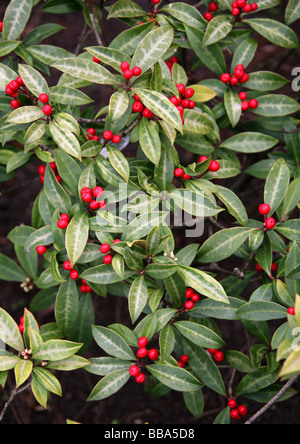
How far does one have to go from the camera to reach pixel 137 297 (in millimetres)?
1462

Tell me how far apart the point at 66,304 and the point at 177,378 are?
52cm

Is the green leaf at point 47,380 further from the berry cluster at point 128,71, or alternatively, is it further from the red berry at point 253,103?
the red berry at point 253,103

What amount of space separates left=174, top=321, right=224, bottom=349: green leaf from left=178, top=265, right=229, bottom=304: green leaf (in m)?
0.22

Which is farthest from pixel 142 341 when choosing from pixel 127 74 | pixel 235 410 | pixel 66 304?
pixel 127 74

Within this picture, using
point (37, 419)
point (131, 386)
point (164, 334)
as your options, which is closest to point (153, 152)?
point (164, 334)

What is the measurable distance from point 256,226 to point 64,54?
1.07 metres

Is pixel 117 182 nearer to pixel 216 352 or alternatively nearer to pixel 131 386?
pixel 216 352

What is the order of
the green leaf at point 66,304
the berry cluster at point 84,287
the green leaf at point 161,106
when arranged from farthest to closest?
the berry cluster at point 84,287, the green leaf at point 66,304, the green leaf at point 161,106

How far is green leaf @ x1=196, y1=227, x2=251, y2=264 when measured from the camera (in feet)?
5.28

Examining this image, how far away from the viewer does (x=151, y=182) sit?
169cm

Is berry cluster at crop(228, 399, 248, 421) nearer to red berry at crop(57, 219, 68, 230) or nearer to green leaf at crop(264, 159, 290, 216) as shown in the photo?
green leaf at crop(264, 159, 290, 216)

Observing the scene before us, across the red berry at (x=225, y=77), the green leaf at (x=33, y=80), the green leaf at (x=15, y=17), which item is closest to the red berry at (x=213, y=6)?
the red berry at (x=225, y=77)

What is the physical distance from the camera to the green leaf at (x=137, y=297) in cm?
145

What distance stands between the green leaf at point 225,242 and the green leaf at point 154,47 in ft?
2.18
